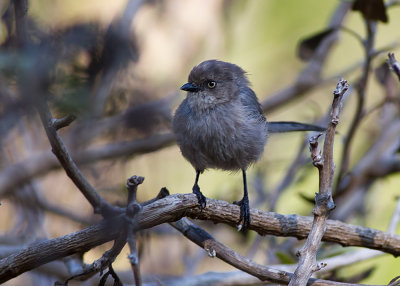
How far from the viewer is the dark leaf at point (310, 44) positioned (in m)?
4.03

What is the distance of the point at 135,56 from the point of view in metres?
1.48

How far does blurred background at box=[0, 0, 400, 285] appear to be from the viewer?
1.25 m

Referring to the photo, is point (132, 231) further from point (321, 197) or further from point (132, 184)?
point (321, 197)

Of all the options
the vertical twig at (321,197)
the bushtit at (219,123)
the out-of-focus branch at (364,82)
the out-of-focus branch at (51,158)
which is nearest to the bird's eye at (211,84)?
the bushtit at (219,123)

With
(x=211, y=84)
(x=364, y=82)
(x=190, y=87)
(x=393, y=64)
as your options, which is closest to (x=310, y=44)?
(x=364, y=82)

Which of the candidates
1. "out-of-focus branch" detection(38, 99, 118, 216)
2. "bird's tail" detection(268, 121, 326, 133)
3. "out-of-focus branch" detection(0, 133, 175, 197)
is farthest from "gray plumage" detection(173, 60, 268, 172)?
"out-of-focus branch" detection(38, 99, 118, 216)

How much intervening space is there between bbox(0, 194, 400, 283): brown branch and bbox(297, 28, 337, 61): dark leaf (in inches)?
69.4

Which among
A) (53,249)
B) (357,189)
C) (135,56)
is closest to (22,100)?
(135,56)

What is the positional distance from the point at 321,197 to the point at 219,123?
140 cm

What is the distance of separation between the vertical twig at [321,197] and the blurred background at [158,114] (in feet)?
2.10

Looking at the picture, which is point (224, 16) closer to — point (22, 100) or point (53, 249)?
point (53, 249)

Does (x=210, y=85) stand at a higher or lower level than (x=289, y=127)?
higher

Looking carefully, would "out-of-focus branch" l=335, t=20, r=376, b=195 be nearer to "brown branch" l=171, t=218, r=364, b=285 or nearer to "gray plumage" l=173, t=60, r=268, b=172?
"gray plumage" l=173, t=60, r=268, b=172

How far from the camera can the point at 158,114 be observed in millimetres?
1417
